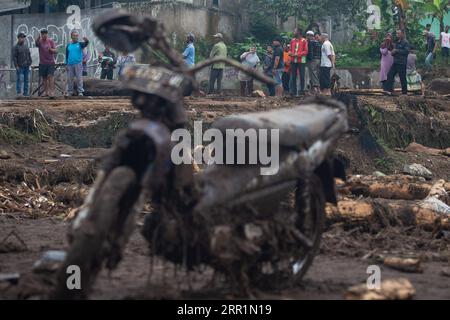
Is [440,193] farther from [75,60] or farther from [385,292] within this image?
[75,60]

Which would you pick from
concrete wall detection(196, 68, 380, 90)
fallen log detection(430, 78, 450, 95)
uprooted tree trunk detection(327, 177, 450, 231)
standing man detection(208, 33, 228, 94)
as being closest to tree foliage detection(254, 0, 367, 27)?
concrete wall detection(196, 68, 380, 90)

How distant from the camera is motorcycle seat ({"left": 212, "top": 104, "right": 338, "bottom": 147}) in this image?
6613 mm

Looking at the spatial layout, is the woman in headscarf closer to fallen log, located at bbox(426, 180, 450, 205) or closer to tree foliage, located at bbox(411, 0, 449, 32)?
tree foliage, located at bbox(411, 0, 449, 32)

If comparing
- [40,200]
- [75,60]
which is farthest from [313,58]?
[40,200]

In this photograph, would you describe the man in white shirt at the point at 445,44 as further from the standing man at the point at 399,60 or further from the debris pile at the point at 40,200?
the debris pile at the point at 40,200

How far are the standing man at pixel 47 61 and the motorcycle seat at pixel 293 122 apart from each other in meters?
15.5

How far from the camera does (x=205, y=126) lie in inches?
697

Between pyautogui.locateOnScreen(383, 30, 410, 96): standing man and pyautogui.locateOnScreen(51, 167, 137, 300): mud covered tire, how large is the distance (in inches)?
680

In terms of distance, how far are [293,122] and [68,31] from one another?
23.5m

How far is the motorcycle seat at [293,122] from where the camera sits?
21.7 ft

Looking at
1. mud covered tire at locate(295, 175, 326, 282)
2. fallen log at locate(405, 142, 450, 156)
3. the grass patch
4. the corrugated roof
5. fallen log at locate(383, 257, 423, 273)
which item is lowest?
fallen log at locate(405, 142, 450, 156)

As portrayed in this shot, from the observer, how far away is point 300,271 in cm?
745
